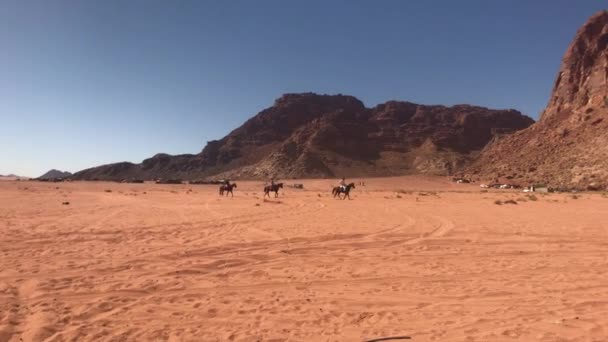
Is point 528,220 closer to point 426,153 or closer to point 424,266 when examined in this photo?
point 424,266

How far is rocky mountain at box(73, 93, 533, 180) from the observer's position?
135 meters

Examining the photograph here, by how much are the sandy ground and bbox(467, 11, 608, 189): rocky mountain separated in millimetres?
53762

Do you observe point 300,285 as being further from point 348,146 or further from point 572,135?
point 348,146

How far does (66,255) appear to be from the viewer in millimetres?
10648

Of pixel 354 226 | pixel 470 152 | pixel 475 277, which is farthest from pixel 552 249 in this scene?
pixel 470 152

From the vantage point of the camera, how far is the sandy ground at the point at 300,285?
19.4 feet

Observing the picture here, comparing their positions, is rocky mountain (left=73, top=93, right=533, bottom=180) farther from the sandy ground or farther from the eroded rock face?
the sandy ground

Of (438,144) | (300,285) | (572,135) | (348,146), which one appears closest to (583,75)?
(572,135)

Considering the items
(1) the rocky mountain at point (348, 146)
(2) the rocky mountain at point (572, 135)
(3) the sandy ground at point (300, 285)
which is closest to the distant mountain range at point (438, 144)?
(2) the rocky mountain at point (572, 135)

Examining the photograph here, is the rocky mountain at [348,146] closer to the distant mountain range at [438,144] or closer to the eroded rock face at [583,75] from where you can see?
the distant mountain range at [438,144]

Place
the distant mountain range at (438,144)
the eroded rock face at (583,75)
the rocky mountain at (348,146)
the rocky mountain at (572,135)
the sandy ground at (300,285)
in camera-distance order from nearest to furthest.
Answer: the sandy ground at (300,285), the rocky mountain at (572,135), the distant mountain range at (438,144), the eroded rock face at (583,75), the rocky mountain at (348,146)

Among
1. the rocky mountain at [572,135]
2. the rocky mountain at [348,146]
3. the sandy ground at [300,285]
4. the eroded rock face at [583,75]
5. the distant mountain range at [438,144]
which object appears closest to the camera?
the sandy ground at [300,285]

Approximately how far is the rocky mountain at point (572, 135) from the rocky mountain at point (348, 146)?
4041cm

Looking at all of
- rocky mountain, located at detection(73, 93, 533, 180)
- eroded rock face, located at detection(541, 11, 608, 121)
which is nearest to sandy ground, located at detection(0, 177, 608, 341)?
eroded rock face, located at detection(541, 11, 608, 121)
